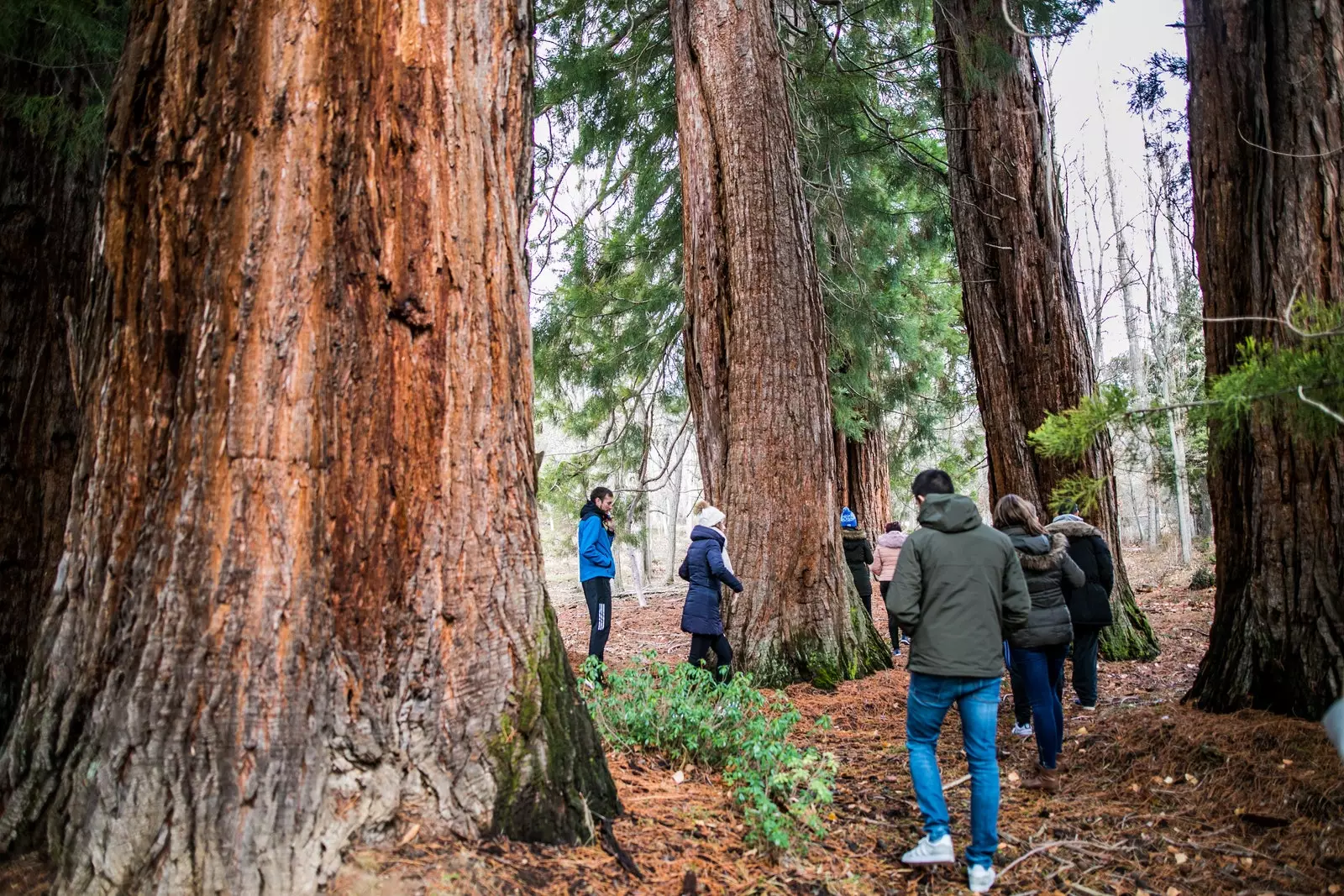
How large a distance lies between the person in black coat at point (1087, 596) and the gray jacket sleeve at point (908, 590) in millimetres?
2335

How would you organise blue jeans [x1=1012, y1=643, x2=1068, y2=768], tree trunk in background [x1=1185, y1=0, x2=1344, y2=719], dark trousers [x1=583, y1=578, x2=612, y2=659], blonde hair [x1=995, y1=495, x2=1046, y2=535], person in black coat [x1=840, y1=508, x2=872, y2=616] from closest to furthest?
tree trunk in background [x1=1185, y1=0, x2=1344, y2=719] < blue jeans [x1=1012, y1=643, x2=1068, y2=768] < blonde hair [x1=995, y1=495, x2=1046, y2=535] < dark trousers [x1=583, y1=578, x2=612, y2=659] < person in black coat [x1=840, y1=508, x2=872, y2=616]

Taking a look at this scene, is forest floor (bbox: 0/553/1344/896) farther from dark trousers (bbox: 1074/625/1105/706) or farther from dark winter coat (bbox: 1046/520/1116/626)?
dark winter coat (bbox: 1046/520/1116/626)

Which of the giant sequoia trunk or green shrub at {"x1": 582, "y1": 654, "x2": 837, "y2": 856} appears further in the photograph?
green shrub at {"x1": 582, "y1": 654, "x2": 837, "y2": 856}

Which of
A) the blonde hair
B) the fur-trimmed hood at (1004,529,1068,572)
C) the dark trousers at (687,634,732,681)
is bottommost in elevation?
the dark trousers at (687,634,732,681)

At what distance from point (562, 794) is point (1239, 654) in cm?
433

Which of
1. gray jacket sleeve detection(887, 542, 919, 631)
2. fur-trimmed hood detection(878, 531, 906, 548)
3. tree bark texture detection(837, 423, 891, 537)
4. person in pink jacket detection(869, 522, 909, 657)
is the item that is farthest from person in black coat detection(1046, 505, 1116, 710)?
tree bark texture detection(837, 423, 891, 537)

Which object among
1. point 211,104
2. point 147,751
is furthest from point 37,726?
point 211,104

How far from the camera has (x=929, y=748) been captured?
3.85m

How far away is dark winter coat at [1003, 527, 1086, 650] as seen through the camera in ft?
16.2

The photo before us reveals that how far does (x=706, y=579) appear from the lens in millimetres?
6586

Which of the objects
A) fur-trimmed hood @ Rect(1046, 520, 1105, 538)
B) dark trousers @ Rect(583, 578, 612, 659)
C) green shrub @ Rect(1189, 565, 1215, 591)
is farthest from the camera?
green shrub @ Rect(1189, 565, 1215, 591)

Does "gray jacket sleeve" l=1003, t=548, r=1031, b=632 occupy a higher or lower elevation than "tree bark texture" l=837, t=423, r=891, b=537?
lower

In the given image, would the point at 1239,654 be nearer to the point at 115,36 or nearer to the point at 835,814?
the point at 835,814

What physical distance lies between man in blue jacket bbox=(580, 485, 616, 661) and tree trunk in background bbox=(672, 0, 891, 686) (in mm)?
1005
